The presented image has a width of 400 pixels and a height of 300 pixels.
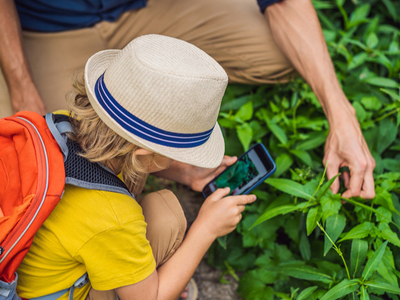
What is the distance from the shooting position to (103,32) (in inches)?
68.8

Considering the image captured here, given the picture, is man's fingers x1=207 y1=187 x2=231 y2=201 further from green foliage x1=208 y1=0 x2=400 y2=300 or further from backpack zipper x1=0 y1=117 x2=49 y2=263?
backpack zipper x1=0 y1=117 x2=49 y2=263

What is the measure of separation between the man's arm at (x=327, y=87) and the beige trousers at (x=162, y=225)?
68 cm

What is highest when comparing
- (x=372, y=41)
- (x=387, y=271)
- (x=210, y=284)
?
(x=372, y=41)

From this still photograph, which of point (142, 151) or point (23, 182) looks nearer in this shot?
point (23, 182)

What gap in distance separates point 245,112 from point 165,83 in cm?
96

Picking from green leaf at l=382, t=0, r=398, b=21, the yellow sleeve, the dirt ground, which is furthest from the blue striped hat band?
green leaf at l=382, t=0, r=398, b=21

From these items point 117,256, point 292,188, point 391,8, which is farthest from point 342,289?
point 391,8

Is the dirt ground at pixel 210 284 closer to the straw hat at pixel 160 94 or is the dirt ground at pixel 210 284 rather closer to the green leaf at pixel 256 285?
the green leaf at pixel 256 285

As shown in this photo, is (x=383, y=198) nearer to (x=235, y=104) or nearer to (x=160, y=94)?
(x=235, y=104)

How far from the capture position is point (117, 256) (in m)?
0.97

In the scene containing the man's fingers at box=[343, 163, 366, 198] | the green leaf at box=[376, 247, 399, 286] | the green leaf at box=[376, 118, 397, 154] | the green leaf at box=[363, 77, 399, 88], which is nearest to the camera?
the green leaf at box=[376, 247, 399, 286]

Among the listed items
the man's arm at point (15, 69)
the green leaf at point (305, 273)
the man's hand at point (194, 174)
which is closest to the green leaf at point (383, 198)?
the green leaf at point (305, 273)

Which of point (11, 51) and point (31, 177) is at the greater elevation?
point (11, 51)

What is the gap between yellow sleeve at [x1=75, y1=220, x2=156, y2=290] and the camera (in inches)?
37.4
